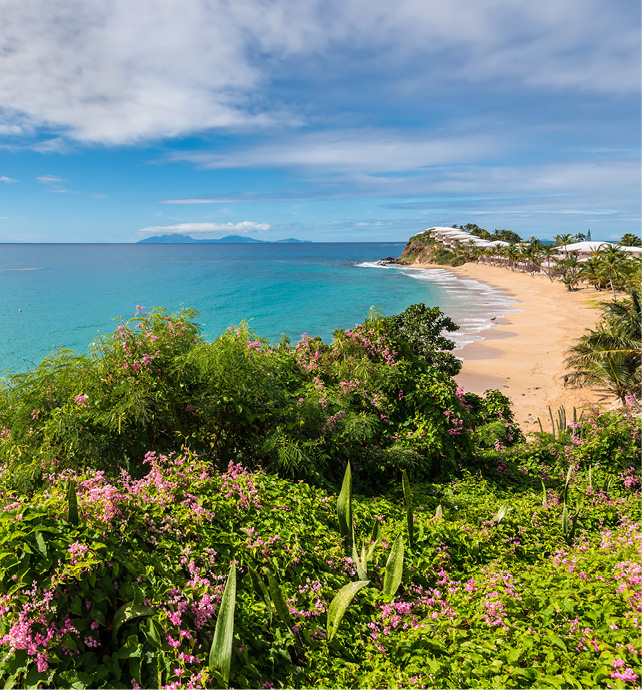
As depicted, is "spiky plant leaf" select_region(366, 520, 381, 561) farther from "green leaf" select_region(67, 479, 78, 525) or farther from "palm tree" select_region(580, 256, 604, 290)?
"palm tree" select_region(580, 256, 604, 290)

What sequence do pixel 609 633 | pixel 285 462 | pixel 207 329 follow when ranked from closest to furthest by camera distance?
pixel 609 633, pixel 285 462, pixel 207 329

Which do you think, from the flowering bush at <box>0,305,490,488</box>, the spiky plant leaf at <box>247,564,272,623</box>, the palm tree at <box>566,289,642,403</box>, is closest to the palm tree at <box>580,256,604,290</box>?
the palm tree at <box>566,289,642,403</box>

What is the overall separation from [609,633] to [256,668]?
8.08ft

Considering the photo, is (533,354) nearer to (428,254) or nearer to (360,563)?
(360,563)

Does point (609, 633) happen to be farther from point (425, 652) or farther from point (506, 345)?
point (506, 345)

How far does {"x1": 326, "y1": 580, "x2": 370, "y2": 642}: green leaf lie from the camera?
10.4ft

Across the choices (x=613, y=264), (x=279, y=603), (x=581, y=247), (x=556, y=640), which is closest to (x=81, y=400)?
(x=279, y=603)

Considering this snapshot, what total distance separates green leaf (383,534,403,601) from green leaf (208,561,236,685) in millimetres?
1584

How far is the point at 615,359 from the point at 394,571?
1907cm

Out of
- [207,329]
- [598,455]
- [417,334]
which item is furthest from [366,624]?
[207,329]

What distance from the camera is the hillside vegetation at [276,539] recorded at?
2678mm

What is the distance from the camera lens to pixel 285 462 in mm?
5398

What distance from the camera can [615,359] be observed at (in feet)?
60.4

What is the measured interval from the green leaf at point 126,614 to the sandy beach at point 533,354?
51.1 ft
